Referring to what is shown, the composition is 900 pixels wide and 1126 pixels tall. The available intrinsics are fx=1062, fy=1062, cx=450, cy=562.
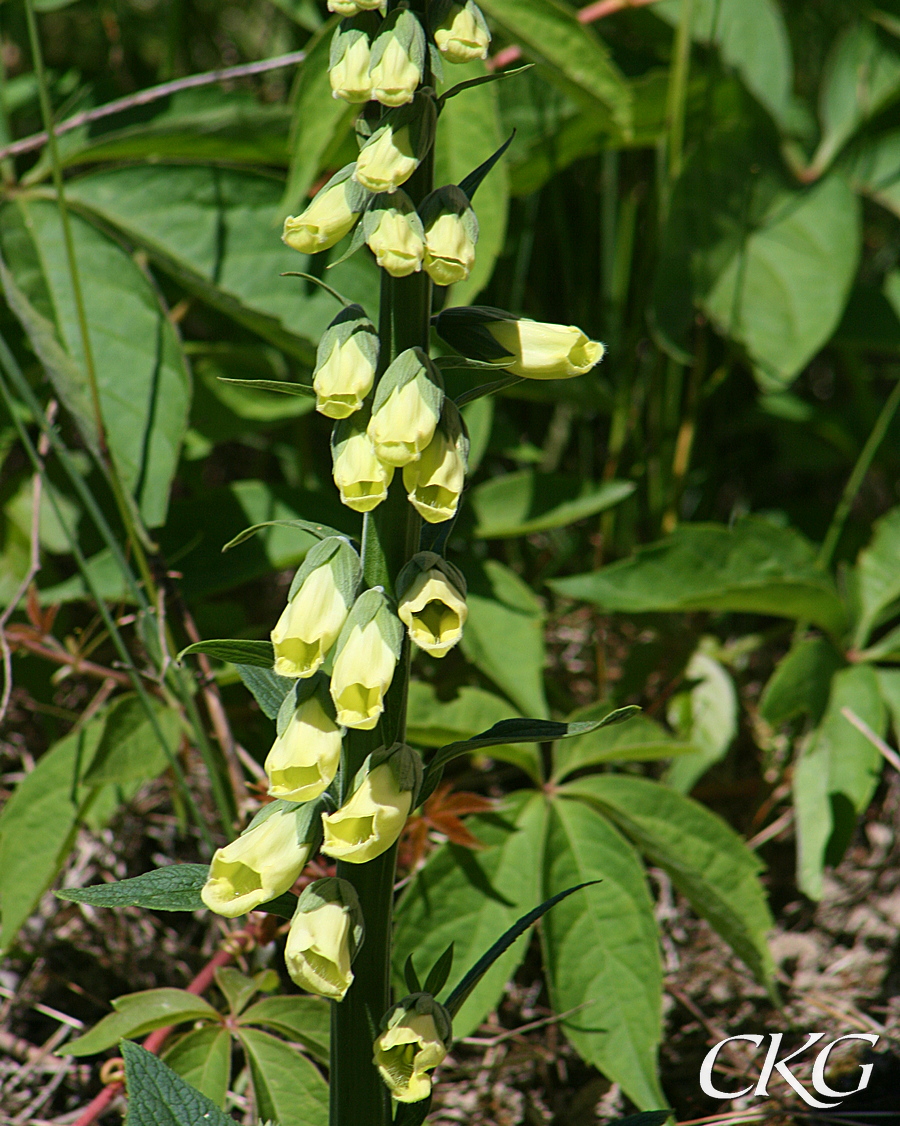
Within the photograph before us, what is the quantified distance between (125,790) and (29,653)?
0.91 ft

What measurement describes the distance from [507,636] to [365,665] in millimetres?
905

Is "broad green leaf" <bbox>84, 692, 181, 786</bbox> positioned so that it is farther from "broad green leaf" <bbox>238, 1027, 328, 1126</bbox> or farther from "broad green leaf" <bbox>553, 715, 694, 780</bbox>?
"broad green leaf" <bbox>553, 715, 694, 780</bbox>

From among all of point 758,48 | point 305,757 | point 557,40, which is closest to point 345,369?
point 305,757

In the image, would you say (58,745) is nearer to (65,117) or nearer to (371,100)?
(371,100)

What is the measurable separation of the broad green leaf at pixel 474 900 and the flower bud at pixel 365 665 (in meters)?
0.66

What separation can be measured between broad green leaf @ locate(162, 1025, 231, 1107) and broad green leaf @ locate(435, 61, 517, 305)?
105 centimetres

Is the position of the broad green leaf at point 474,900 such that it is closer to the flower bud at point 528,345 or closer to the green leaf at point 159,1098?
the green leaf at point 159,1098

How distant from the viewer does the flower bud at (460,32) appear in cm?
80

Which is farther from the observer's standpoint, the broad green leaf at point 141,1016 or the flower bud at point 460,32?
the broad green leaf at point 141,1016

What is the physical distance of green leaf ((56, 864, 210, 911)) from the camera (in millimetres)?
882

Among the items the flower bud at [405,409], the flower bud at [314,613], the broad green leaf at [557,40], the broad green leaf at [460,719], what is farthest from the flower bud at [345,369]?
the broad green leaf at [557,40]

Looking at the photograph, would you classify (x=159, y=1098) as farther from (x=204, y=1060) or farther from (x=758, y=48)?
(x=758, y=48)

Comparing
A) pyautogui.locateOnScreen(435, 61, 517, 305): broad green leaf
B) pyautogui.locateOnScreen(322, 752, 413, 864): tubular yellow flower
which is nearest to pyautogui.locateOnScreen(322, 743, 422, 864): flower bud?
pyautogui.locateOnScreen(322, 752, 413, 864): tubular yellow flower

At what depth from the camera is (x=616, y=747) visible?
5.12 ft
